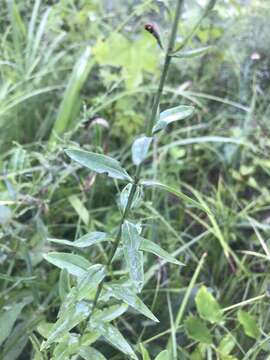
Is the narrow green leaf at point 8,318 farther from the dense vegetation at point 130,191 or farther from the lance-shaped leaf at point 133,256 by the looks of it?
the lance-shaped leaf at point 133,256

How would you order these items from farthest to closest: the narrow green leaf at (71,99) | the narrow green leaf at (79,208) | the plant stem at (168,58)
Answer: the narrow green leaf at (71,99)
the narrow green leaf at (79,208)
the plant stem at (168,58)

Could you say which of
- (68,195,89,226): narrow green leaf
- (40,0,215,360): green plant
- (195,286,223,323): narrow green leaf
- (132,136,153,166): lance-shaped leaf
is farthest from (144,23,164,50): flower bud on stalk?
(68,195,89,226): narrow green leaf

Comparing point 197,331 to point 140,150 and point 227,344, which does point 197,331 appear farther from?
point 140,150

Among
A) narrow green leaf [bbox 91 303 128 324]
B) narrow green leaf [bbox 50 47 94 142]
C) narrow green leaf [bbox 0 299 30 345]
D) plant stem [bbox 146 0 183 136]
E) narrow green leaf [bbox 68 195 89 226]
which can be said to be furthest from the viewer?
narrow green leaf [bbox 50 47 94 142]

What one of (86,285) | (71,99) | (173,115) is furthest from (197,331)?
(71,99)

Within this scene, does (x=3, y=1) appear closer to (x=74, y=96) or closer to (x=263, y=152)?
(x=74, y=96)

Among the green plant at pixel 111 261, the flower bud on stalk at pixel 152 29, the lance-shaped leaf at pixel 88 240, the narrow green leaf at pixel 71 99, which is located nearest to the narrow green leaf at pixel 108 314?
the green plant at pixel 111 261

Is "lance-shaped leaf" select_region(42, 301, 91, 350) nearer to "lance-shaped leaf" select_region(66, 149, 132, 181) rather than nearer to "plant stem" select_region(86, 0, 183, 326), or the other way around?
"plant stem" select_region(86, 0, 183, 326)

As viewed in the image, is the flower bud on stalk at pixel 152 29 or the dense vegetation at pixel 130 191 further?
the dense vegetation at pixel 130 191
